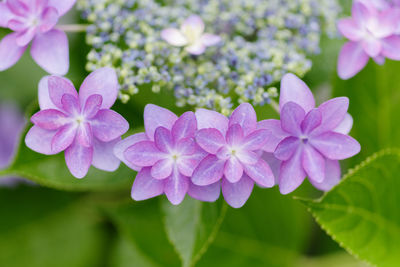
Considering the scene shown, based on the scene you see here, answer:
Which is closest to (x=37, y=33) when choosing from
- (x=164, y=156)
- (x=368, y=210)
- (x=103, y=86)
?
(x=103, y=86)

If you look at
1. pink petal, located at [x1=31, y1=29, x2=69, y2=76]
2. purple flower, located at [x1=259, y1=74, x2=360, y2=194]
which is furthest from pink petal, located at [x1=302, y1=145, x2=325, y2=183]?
pink petal, located at [x1=31, y1=29, x2=69, y2=76]

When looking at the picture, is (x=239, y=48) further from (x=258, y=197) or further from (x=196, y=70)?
(x=258, y=197)

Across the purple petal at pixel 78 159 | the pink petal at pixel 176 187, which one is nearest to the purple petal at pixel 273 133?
the pink petal at pixel 176 187

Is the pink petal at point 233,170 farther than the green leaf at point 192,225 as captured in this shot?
No

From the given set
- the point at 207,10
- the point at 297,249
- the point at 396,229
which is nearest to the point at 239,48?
the point at 207,10

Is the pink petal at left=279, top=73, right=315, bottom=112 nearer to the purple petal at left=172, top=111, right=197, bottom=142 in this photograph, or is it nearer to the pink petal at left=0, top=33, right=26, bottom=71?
the purple petal at left=172, top=111, right=197, bottom=142

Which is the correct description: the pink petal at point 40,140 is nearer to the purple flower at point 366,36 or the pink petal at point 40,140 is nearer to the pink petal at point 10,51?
the pink petal at point 10,51

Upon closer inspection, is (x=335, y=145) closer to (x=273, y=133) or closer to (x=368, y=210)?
(x=273, y=133)
